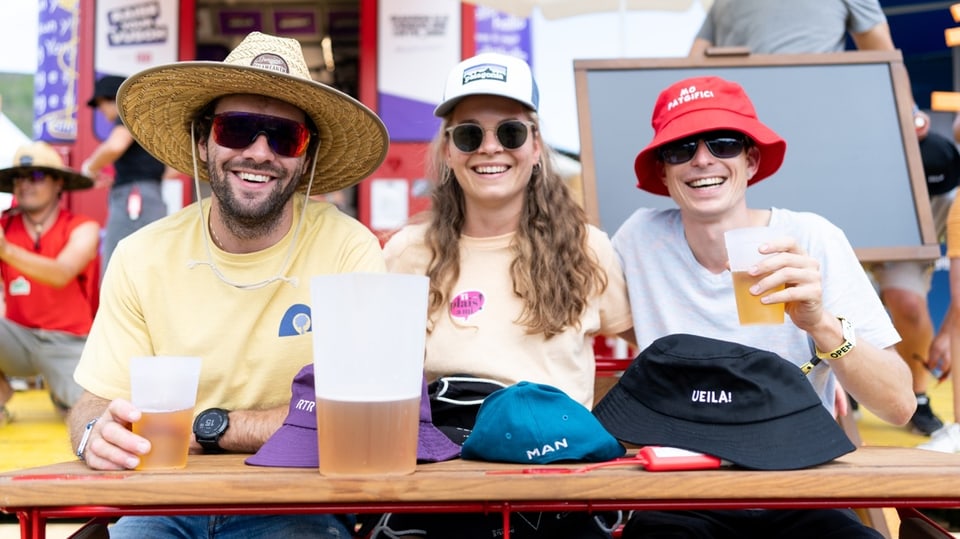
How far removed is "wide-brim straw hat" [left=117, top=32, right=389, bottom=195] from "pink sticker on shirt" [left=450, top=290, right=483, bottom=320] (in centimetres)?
45

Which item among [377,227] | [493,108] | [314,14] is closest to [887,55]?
[493,108]

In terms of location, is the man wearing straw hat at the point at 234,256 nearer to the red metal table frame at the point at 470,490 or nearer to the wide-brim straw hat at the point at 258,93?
the wide-brim straw hat at the point at 258,93

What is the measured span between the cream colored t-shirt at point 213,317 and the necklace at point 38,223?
3254 millimetres

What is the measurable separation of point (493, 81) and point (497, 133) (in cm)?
14

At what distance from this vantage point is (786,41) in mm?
3525

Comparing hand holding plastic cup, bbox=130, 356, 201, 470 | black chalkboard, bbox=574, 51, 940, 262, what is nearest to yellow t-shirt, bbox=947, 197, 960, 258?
black chalkboard, bbox=574, 51, 940, 262

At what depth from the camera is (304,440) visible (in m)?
1.46

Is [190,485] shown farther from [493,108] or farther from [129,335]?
[493,108]

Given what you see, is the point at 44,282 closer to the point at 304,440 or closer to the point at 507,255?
the point at 507,255

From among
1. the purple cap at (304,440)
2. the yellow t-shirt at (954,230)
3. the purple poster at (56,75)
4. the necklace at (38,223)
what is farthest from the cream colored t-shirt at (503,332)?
the purple poster at (56,75)

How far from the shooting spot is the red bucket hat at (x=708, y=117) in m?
2.11

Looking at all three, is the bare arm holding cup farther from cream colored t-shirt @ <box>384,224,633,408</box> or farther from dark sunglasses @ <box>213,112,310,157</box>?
dark sunglasses @ <box>213,112,310,157</box>

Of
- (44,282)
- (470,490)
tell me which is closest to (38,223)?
(44,282)

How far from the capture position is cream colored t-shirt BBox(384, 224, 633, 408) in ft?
7.12
